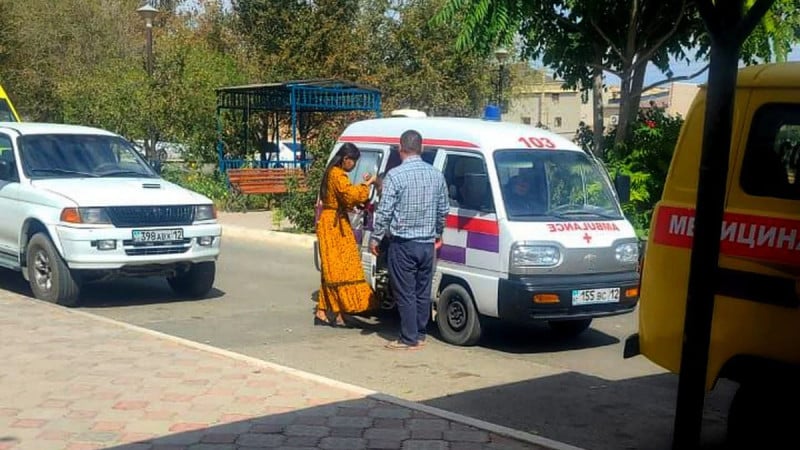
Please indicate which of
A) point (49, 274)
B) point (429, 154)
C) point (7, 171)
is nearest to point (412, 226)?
point (429, 154)

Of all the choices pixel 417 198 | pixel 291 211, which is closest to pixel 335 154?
pixel 417 198

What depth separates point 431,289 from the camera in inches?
332

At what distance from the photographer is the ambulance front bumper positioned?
7801 millimetres

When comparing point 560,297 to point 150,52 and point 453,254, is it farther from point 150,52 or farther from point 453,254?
point 150,52

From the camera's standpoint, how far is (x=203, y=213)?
10320mm

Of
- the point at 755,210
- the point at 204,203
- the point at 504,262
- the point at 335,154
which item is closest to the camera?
the point at 755,210

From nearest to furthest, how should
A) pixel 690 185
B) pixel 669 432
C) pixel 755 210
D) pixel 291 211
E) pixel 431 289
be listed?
pixel 755 210 → pixel 690 185 → pixel 669 432 → pixel 431 289 → pixel 291 211

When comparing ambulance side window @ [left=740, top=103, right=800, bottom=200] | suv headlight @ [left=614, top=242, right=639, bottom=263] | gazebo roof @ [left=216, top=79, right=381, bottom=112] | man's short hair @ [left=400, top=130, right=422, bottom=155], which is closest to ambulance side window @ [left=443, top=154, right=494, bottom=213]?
man's short hair @ [left=400, top=130, right=422, bottom=155]

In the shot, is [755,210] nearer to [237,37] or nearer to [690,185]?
[690,185]

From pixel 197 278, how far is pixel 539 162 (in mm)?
4251

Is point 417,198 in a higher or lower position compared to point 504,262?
higher

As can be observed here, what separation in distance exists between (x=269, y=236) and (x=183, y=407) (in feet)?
35.3

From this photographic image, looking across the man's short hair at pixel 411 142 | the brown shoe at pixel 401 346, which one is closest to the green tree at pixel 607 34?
the man's short hair at pixel 411 142

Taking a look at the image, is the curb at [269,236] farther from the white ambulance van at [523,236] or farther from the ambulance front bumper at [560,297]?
the ambulance front bumper at [560,297]
